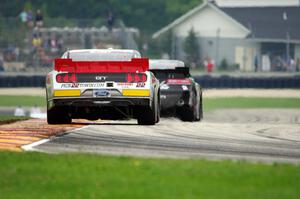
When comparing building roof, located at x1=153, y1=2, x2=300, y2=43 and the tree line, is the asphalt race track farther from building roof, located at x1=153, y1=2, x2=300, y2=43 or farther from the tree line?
the tree line

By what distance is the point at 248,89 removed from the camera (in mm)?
53750

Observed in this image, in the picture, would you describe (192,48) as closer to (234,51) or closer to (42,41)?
(234,51)

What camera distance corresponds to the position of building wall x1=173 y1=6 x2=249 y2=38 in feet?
251

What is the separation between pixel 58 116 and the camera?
1892 centimetres

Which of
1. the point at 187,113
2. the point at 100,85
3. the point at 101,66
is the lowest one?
the point at 187,113

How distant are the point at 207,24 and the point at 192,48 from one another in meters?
6.06

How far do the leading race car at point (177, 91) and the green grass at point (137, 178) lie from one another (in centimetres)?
1043

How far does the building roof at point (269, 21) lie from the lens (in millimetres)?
71812

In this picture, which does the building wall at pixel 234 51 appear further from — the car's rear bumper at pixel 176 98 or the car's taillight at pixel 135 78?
the car's taillight at pixel 135 78

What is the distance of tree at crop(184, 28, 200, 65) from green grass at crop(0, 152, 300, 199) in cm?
5949

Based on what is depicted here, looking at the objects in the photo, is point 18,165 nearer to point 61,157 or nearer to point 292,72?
point 61,157

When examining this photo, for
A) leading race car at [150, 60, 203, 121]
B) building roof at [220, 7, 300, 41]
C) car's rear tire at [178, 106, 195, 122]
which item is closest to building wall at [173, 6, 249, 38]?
building roof at [220, 7, 300, 41]

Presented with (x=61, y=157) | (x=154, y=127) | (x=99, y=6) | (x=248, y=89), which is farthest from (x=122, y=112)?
(x=99, y=6)

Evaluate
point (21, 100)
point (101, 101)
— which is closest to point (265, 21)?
point (21, 100)
